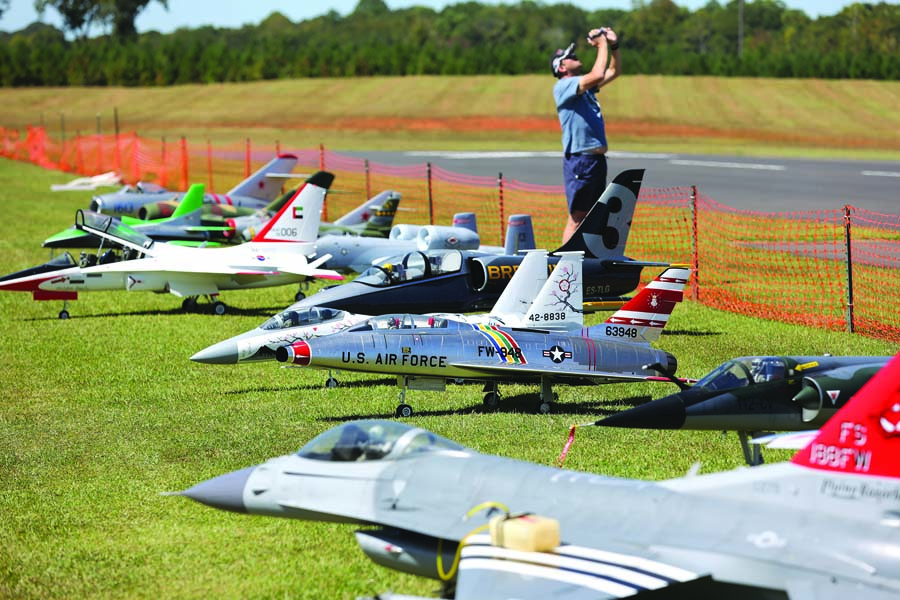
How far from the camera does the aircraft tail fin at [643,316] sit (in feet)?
48.6

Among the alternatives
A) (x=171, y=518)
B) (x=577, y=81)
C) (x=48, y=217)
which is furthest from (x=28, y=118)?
(x=171, y=518)

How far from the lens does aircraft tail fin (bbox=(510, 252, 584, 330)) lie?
1487 centimetres

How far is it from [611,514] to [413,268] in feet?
33.4

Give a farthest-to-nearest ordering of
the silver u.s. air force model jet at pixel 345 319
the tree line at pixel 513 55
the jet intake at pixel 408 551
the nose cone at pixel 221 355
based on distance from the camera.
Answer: the tree line at pixel 513 55, the nose cone at pixel 221 355, the silver u.s. air force model jet at pixel 345 319, the jet intake at pixel 408 551

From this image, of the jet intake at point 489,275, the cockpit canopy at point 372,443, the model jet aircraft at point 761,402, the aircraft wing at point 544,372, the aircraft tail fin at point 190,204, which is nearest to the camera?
the cockpit canopy at point 372,443

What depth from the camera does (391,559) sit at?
26.6ft

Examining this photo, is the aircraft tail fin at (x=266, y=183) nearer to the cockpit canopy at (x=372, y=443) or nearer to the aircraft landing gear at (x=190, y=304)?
the aircraft landing gear at (x=190, y=304)

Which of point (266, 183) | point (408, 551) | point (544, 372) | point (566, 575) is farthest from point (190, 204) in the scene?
point (566, 575)

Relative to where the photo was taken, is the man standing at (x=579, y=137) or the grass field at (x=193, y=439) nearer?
the grass field at (x=193, y=439)

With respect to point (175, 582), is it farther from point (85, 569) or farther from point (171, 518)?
point (171, 518)

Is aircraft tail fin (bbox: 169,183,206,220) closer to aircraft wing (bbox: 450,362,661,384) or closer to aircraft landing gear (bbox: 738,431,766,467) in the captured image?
aircraft wing (bbox: 450,362,661,384)

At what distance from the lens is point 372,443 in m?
8.68

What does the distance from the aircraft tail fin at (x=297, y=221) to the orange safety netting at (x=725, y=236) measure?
625 centimetres

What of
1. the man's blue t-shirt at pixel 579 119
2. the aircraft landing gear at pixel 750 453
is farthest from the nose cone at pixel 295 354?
the man's blue t-shirt at pixel 579 119
